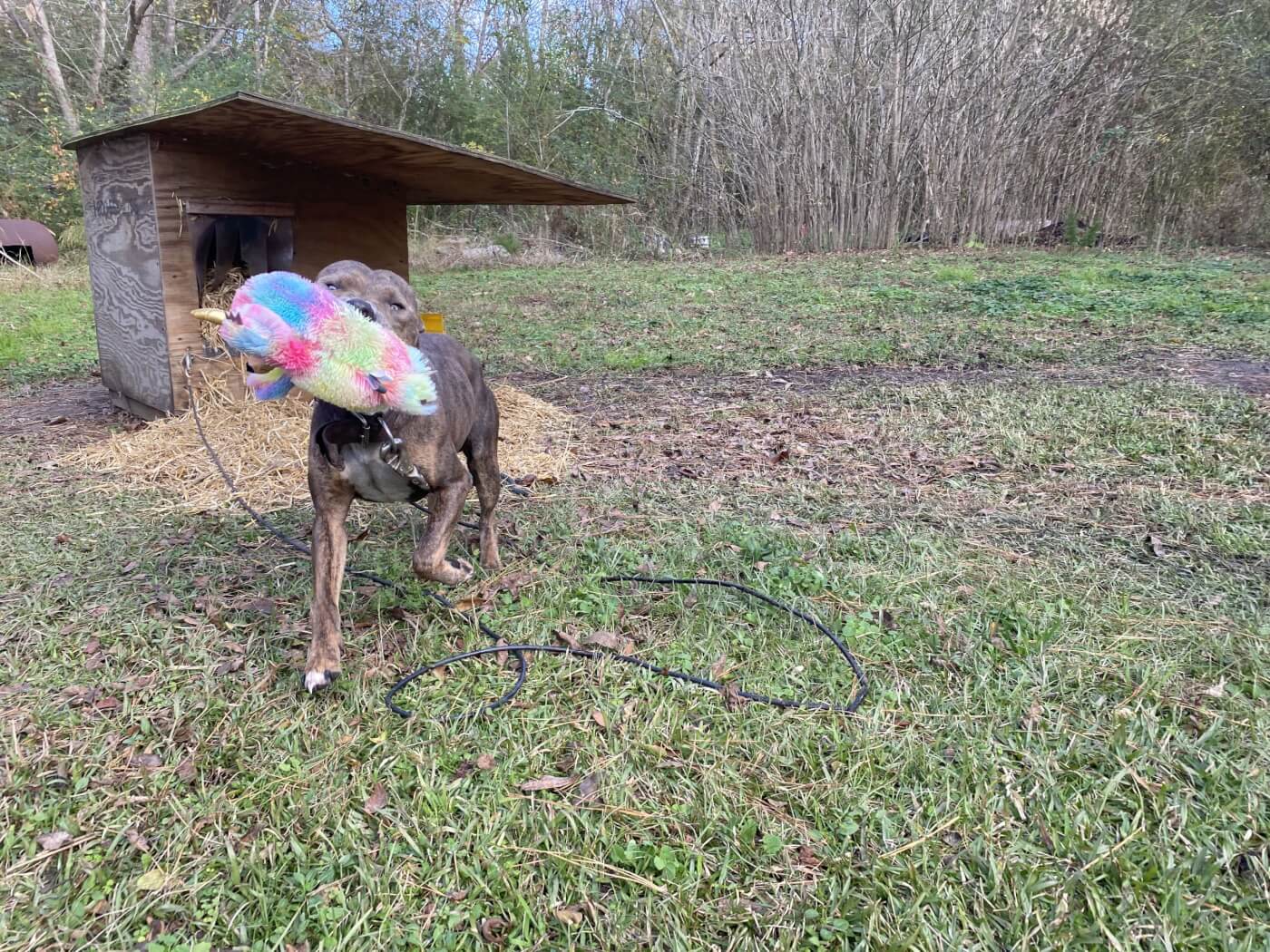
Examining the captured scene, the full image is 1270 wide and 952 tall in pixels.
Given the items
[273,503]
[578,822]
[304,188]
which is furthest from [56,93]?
[578,822]

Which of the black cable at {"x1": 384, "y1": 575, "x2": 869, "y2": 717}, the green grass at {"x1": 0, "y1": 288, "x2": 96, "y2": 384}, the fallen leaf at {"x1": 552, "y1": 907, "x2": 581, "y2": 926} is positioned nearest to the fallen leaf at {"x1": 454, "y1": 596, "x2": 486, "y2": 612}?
the black cable at {"x1": 384, "y1": 575, "x2": 869, "y2": 717}

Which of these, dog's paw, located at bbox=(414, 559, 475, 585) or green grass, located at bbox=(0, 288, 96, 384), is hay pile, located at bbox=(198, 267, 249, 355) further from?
dog's paw, located at bbox=(414, 559, 475, 585)

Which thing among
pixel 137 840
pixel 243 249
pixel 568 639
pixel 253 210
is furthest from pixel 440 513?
pixel 243 249

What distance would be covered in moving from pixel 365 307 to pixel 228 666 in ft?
4.43

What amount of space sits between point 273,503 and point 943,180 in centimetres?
1403

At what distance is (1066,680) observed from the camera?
2.50m

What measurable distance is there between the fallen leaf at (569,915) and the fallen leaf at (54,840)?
1247mm

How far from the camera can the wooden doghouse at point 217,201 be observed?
485 cm

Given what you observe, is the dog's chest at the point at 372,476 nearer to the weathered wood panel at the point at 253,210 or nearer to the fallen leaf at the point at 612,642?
the fallen leaf at the point at 612,642

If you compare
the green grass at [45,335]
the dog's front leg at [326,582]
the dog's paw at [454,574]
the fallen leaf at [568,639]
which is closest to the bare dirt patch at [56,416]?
the green grass at [45,335]

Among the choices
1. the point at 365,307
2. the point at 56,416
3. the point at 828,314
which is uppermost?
the point at 365,307

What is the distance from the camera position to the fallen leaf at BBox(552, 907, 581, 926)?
1.76m

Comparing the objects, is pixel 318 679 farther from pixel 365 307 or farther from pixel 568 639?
pixel 365 307

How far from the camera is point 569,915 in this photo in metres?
1.77
